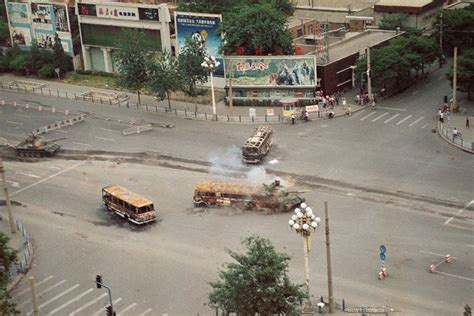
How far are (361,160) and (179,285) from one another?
24056mm

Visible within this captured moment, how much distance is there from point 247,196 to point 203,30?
37.4m

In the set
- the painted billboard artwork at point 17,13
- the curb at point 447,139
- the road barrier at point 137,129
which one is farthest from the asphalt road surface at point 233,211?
the painted billboard artwork at point 17,13

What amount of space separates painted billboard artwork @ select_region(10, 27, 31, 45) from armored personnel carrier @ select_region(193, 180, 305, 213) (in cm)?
5873

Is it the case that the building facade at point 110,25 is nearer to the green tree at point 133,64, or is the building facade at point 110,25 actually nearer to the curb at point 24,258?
A: the green tree at point 133,64

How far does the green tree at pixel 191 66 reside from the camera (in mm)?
82000

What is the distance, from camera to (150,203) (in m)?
55.0

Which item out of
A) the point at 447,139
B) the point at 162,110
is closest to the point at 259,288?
the point at 447,139

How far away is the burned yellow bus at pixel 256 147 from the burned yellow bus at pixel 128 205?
483 inches

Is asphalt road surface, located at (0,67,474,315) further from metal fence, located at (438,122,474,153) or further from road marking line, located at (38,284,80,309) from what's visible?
metal fence, located at (438,122,474,153)

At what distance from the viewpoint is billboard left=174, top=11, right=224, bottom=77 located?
87.2m

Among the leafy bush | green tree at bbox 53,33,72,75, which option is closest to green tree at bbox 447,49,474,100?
green tree at bbox 53,33,72,75

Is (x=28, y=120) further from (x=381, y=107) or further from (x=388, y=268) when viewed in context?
(x=388, y=268)

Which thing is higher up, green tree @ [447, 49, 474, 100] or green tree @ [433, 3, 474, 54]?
Answer: green tree @ [433, 3, 474, 54]

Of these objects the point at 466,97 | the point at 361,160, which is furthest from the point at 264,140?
the point at 466,97
